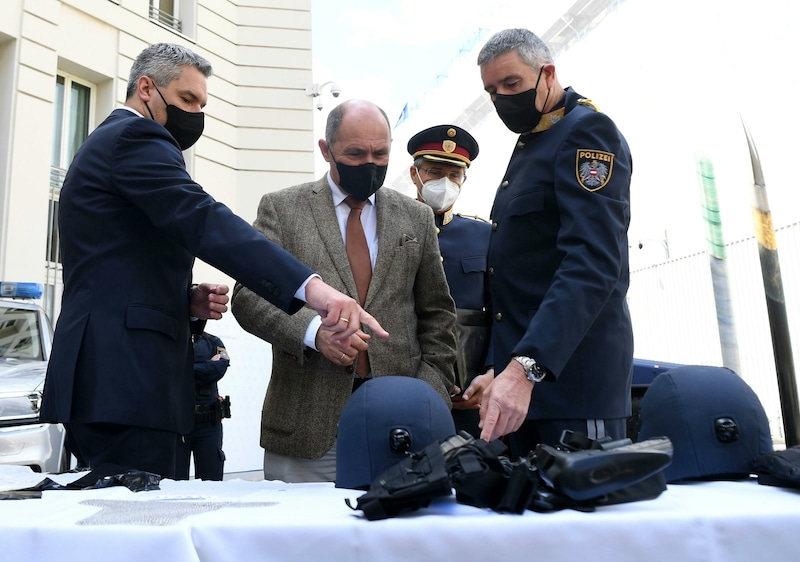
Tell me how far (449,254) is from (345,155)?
4.55 ft

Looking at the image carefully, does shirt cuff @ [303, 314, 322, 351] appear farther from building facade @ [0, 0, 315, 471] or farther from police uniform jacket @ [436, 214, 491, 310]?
building facade @ [0, 0, 315, 471]

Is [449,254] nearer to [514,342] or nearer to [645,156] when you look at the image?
[514,342]

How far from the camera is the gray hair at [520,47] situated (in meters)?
2.38

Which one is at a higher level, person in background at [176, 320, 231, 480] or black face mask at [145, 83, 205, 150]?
black face mask at [145, 83, 205, 150]

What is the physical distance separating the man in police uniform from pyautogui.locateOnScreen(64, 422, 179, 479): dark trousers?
1.44m

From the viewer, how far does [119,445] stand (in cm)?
214

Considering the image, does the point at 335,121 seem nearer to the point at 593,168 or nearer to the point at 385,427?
the point at 593,168

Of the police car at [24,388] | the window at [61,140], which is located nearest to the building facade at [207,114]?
the window at [61,140]

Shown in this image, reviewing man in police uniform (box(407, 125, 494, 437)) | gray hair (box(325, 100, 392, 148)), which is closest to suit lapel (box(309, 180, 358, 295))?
gray hair (box(325, 100, 392, 148))

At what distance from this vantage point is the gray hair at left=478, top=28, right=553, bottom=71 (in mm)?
2379

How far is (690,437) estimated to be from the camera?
5.39 ft

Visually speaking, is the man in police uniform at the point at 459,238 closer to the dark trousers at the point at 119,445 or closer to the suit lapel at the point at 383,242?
the suit lapel at the point at 383,242

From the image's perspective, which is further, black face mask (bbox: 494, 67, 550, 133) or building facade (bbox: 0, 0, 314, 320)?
building facade (bbox: 0, 0, 314, 320)

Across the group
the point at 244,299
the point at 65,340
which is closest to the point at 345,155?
the point at 244,299
